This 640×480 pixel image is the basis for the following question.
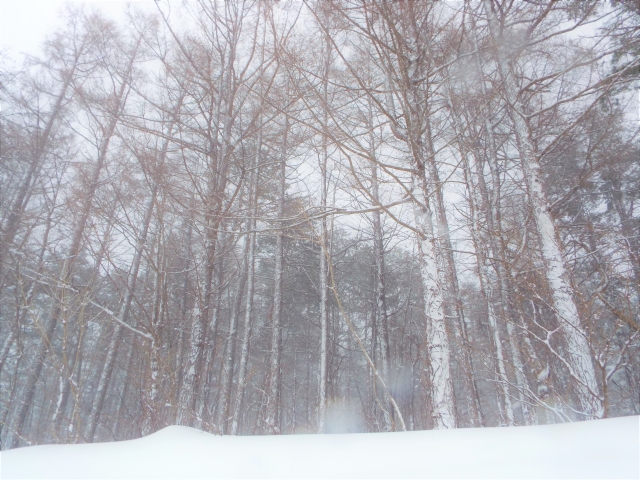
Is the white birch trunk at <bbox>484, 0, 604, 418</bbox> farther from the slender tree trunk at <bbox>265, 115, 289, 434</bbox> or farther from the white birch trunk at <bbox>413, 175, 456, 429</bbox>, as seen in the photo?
the slender tree trunk at <bbox>265, 115, 289, 434</bbox>

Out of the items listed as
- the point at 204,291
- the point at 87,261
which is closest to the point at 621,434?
the point at 204,291

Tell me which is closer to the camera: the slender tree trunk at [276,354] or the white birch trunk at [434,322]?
the white birch trunk at [434,322]

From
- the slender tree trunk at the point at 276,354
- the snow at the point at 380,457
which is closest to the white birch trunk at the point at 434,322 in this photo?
the snow at the point at 380,457

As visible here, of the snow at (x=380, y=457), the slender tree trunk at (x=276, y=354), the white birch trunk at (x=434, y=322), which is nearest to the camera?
the snow at (x=380, y=457)

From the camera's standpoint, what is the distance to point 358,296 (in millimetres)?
13117

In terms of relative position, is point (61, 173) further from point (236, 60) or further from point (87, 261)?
point (236, 60)

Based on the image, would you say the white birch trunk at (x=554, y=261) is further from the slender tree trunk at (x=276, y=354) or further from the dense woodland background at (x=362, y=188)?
the slender tree trunk at (x=276, y=354)

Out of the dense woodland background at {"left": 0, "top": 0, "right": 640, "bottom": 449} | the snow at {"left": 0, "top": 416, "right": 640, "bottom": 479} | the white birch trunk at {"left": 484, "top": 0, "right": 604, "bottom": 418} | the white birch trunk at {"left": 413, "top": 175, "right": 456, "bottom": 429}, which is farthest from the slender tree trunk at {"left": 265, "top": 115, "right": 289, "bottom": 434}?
the snow at {"left": 0, "top": 416, "right": 640, "bottom": 479}

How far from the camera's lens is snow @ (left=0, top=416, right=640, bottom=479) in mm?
1044

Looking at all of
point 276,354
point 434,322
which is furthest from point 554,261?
point 276,354

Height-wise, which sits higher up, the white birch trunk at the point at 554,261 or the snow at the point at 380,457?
the white birch trunk at the point at 554,261

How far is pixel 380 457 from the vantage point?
3.83 ft

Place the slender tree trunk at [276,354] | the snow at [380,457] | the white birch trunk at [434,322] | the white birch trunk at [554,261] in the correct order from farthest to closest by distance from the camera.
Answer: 1. the slender tree trunk at [276,354]
2. the white birch trunk at [554,261]
3. the white birch trunk at [434,322]
4. the snow at [380,457]

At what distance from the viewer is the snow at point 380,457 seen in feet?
3.43
